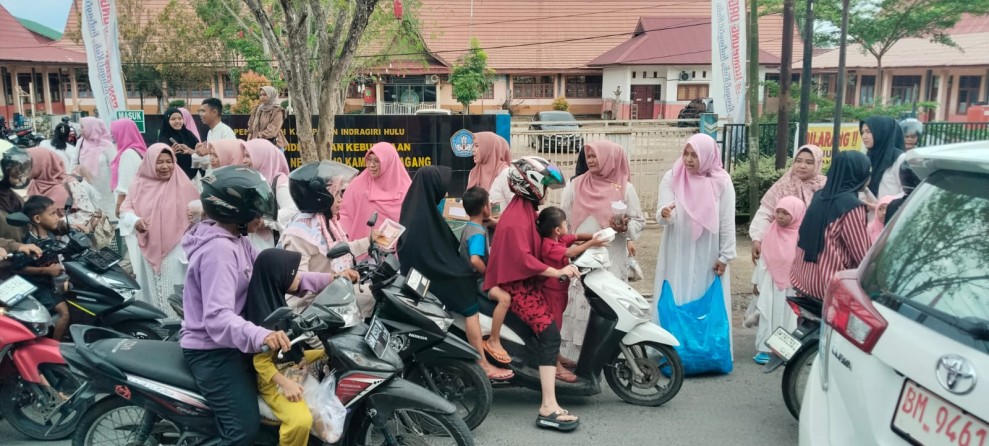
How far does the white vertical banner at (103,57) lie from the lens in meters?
10.2

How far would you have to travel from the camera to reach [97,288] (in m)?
4.71

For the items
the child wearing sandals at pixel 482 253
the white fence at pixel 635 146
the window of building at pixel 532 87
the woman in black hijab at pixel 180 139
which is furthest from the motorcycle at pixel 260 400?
the window of building at pixel 532 87

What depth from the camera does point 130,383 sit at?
3.37 meters

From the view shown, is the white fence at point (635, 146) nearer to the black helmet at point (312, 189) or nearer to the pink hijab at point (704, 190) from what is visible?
the pink hijab at point (704, 190)

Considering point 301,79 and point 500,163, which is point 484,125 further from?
point 500,163

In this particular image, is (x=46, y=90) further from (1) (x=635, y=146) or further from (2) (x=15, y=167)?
(2) (x=15, y=167)

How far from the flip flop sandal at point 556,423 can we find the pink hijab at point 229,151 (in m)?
3.38

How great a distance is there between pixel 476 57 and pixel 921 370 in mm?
29208

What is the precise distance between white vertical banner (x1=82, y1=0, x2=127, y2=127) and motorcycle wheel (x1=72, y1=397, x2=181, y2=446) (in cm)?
764

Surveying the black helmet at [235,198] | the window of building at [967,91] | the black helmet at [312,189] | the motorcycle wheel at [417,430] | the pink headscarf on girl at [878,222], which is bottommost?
the motorcycle wheel at [417,430]

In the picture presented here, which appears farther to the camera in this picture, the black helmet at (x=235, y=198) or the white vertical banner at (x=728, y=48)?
the white vertical banner at (x=728, y=48)

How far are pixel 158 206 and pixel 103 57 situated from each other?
556 centimetres

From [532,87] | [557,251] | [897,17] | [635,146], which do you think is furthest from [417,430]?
[532,87]

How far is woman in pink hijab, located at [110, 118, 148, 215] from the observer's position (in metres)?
6.63
